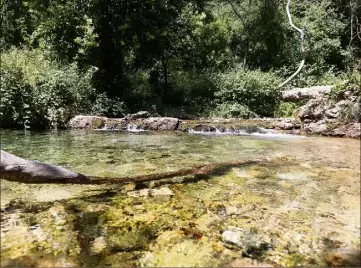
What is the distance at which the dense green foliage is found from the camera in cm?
1130

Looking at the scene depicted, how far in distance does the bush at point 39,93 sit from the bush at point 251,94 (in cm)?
563

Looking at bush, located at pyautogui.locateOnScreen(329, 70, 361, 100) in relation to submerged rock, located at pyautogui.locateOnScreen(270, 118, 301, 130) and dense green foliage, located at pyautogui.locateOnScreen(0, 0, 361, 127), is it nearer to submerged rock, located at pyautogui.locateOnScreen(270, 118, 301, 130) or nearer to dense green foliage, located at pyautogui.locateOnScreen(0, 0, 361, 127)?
submerged rock, located at pyautogui.locateOnScreen(270, 118, 301, 130)

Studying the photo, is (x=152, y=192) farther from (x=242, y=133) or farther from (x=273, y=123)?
(x=273, y=123)

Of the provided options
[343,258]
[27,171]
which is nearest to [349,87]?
[343,258]

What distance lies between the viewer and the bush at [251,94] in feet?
47.4

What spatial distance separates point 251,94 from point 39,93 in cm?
818

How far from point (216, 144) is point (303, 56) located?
36.8 feet

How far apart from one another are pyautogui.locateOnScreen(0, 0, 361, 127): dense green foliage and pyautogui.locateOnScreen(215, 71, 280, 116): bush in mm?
43

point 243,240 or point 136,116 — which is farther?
point 136,116

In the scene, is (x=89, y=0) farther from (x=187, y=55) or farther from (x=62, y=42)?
(x=187, y=55)

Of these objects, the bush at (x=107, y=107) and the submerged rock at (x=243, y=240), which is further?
the bush at (x=107, y=107)

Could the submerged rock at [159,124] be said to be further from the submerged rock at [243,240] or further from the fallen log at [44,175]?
the submerged rock at [243,240]

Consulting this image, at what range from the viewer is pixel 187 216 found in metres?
3.42

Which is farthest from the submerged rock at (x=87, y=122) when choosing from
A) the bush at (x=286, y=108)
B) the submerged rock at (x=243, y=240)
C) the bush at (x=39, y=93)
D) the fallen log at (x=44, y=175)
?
the submerged rock at (x=243, y=240)
